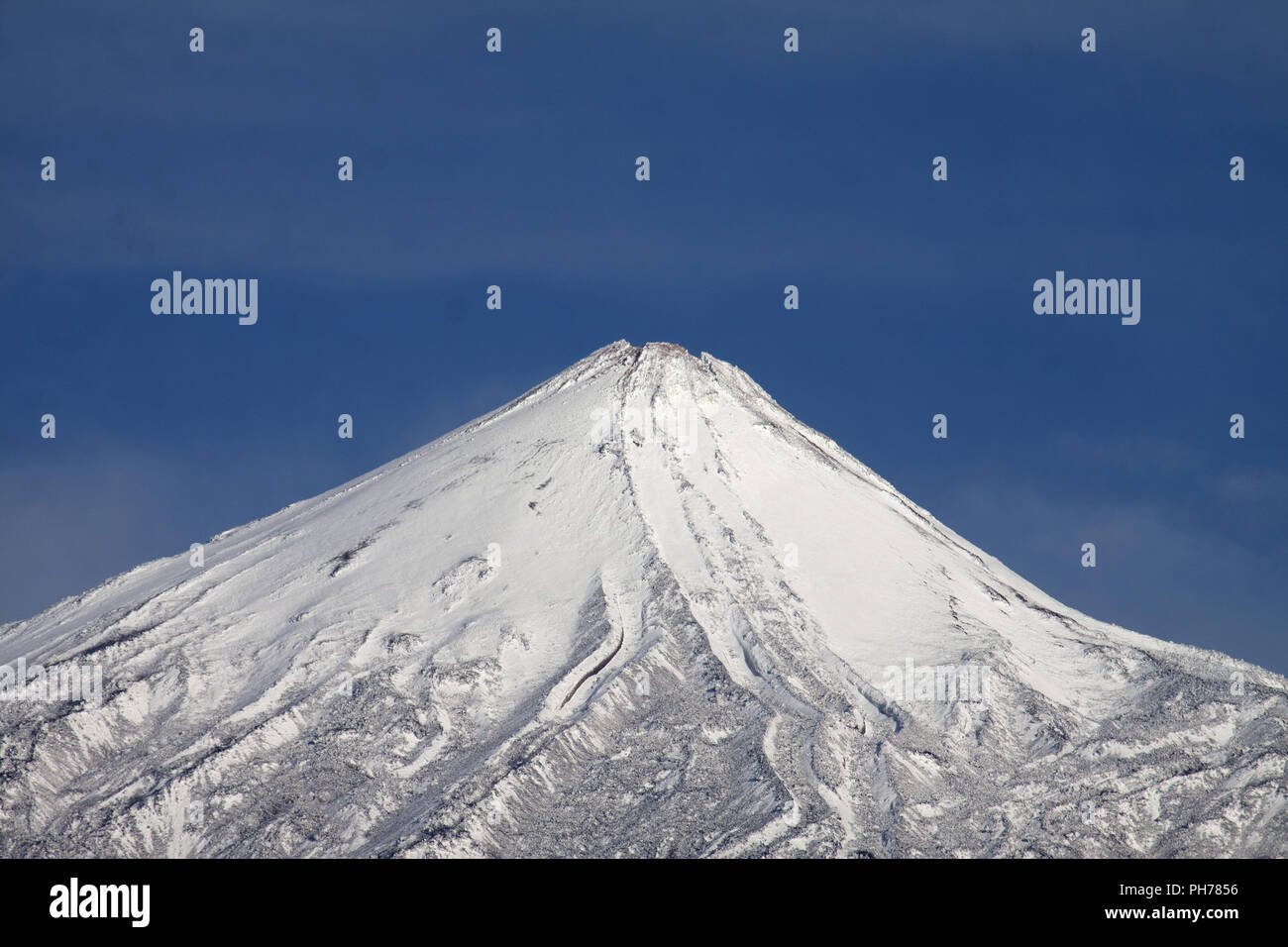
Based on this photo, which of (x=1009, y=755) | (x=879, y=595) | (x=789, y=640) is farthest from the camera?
(x=879, y=595)

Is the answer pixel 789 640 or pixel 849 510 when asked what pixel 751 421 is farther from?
pixel 789 640

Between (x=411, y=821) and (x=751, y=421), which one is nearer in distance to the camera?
(x=411, y=821)
